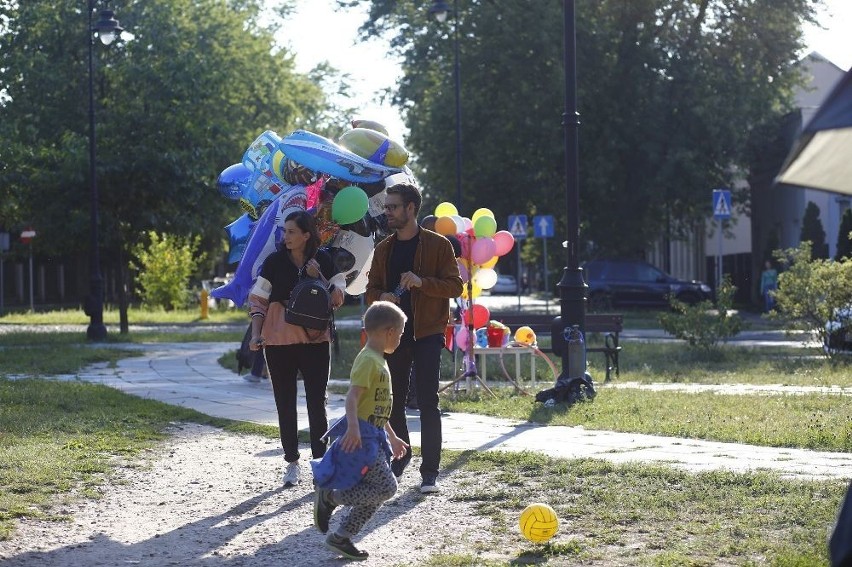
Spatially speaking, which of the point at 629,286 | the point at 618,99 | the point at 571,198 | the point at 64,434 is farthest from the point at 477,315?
the point at 618,99

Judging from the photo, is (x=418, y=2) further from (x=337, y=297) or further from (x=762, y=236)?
(x=337, y=297)

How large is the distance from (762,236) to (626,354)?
30.3m

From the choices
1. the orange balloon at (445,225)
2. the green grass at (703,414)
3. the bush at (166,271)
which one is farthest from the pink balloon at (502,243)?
the bush at (166,271)

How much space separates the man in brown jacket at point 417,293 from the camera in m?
8.66

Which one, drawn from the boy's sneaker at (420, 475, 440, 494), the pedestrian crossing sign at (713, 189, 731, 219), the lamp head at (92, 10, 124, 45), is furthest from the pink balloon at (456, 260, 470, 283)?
the lamp head at (92, 10, 124, 45)

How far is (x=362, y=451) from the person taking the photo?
678 centimetres

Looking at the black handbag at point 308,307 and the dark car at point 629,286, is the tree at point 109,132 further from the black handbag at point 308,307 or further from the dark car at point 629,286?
the black handbag at point 308,307

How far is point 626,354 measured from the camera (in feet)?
74.5

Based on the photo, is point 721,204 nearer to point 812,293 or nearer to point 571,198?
point 812,293

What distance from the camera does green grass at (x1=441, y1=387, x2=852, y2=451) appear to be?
35.2 feet

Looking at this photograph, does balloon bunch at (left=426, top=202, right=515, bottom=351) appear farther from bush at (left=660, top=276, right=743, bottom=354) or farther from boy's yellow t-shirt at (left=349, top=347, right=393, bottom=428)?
bush at (left=660, top=276, right=743, bottom=354)

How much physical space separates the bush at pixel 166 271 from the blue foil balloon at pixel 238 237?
35.3 meters

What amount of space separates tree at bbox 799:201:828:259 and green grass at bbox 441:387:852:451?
2609cm

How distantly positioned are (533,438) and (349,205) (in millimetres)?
2692
